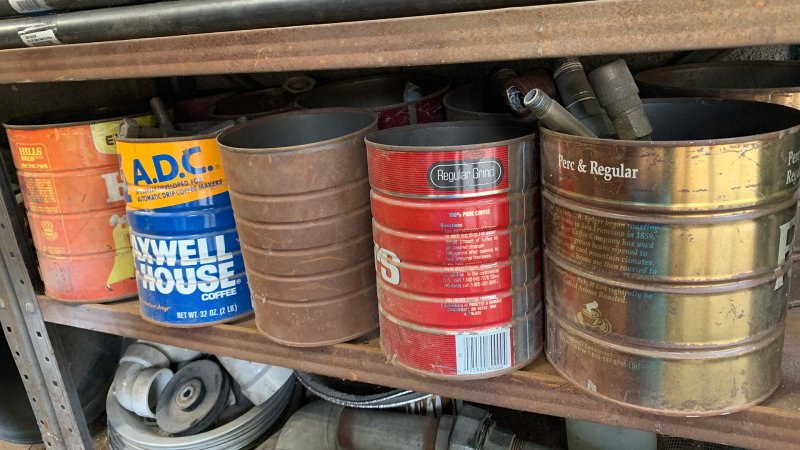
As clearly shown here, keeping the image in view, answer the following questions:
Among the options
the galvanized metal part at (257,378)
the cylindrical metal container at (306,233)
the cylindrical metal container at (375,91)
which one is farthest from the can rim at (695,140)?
the galvanized metal part at (257,378)

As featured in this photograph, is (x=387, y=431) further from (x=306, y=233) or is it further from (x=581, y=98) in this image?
(x=581, y=98)

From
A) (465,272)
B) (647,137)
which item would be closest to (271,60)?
(465,272)

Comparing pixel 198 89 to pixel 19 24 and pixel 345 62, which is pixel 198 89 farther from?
pixel 345 62

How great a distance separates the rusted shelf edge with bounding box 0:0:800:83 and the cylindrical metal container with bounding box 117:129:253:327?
116 millimetres

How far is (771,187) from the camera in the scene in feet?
1.66

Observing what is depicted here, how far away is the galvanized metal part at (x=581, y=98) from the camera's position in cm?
67

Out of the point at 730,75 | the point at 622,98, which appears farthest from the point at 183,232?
the point at 730,75

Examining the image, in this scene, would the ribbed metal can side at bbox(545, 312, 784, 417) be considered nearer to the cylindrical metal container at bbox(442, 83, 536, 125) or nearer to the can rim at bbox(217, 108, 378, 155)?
the can rim at bbox(217, 108, 378, 155)

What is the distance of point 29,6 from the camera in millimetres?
750

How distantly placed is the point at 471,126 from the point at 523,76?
5.8 inches

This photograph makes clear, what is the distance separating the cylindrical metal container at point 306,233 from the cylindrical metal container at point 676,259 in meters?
0.24

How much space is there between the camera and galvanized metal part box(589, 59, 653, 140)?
0.61 metres

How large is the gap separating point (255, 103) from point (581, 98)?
0.69 meters

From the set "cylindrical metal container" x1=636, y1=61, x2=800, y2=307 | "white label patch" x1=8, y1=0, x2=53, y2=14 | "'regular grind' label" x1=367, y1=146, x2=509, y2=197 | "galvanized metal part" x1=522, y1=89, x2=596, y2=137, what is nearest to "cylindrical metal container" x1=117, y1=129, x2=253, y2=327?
"white label patch" x1=8, y1=0, x2=53, y2=14
